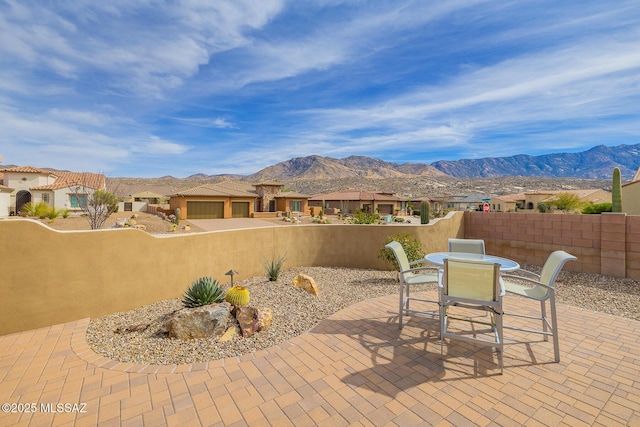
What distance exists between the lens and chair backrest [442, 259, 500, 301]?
10.2 ft

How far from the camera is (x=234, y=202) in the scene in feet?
92.1

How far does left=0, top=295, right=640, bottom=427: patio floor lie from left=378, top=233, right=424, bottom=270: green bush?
3729 millimetres

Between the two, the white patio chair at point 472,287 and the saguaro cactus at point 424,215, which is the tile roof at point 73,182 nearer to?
the saguaro cactus at point 424,215

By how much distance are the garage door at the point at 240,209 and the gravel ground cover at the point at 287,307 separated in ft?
70.9

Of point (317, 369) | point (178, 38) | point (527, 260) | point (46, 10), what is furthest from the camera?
point (178, 38)

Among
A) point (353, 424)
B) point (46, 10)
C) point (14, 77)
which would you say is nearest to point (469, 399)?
point (353, 424)

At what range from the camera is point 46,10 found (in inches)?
263

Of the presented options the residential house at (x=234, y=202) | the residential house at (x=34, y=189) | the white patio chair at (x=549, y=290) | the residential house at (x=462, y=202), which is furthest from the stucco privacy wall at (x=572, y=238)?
the residential house at (x=462, y=202)

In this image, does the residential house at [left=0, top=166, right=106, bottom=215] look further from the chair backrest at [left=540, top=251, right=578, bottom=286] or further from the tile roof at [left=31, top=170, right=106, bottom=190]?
the chair backrest at [left=540, top=251, right=578, bottom=286]

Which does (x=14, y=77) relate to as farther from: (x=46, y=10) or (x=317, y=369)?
(x=317, y=369)

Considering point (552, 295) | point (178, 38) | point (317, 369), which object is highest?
point (178, 38)

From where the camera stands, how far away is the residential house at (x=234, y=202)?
2584 centimetres

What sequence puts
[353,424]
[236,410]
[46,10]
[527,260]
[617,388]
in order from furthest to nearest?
[527,260] < [46,10] < [617,388] < [236,410] < [353,424]

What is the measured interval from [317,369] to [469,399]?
5.14ft
